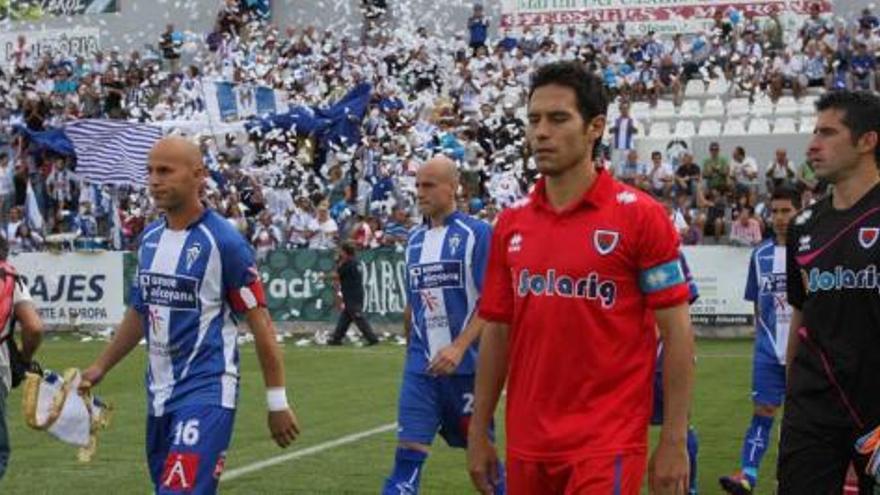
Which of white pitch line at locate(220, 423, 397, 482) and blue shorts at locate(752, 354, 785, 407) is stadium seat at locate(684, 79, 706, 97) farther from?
blue shorts at locate(752, 354, 785, 407)

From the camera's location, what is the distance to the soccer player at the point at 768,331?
450 inches

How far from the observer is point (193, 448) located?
7.35 meters

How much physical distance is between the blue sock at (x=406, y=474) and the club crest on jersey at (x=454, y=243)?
4.01 feet

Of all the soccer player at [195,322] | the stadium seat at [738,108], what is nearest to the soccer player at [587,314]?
the soccer player at [195,322]

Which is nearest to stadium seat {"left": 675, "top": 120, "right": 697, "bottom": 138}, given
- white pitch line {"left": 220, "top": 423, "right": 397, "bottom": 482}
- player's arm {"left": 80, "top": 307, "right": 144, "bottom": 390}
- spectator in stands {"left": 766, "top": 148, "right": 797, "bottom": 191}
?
spectator in stands {"left": 766, "top": 148, "right": 797, "bottom": 191}

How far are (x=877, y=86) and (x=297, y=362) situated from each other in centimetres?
1355

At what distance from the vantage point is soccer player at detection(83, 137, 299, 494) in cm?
746

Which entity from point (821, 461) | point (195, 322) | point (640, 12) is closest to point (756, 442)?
point (821, 461)

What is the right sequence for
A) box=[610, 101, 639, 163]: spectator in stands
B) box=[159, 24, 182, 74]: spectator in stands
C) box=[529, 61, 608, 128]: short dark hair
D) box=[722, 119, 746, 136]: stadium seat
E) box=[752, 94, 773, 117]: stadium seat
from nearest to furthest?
1. box=[529, 61, 608, 128]: short dark hair
2. box=[610, 101, 639, 163]: spectator in stands
3. box=[722, 119, 746, 136]: stadium seat
4. box=[752, 94, 773, 117]: stadium seat
5. box=[159, 24, 182, 74]: spectator in stands

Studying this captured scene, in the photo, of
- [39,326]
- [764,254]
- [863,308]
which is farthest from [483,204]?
[863,308]

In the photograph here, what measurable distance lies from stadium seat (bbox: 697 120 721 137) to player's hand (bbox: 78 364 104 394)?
85.1ft

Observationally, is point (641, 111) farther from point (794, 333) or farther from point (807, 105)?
point (794, 333)

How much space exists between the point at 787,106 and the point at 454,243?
80.1ft

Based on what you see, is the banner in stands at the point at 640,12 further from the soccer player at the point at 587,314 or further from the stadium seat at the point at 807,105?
the soccer player at the point at 587,314
